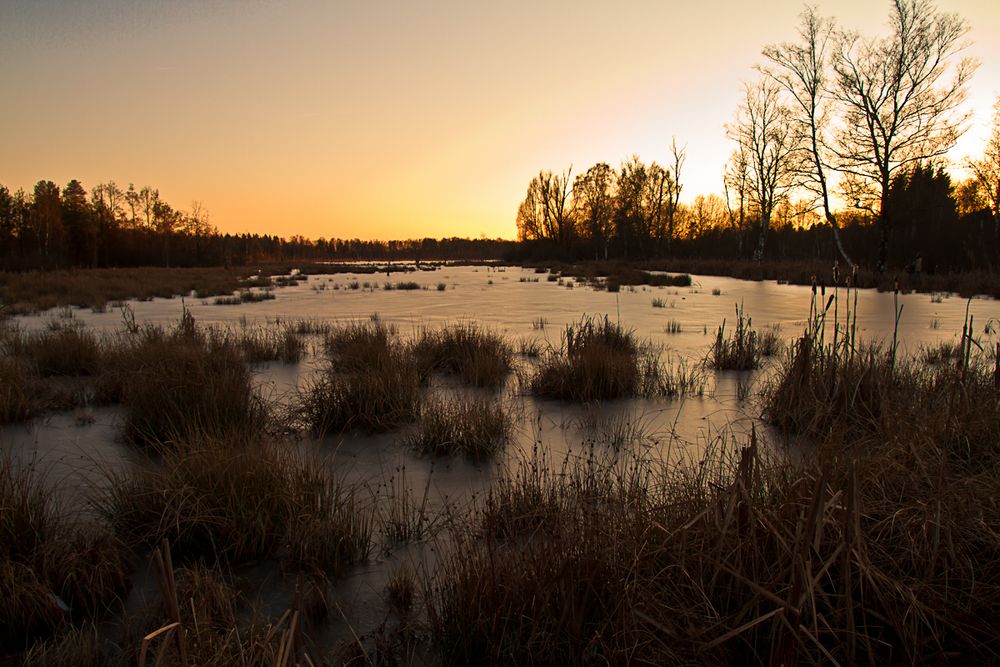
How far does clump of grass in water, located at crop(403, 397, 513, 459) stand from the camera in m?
3.72

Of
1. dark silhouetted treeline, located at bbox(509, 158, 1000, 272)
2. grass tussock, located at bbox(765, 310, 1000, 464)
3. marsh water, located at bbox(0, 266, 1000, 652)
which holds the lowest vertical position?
marsh water, located at bbox(0, 266, 1000, 652)

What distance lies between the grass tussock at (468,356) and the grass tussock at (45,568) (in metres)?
3.78

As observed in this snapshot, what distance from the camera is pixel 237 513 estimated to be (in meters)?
2.44

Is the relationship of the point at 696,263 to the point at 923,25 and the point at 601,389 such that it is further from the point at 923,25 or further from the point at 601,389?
the point at 601,389

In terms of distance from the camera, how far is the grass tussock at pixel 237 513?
235cm

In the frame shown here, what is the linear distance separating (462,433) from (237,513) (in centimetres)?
166

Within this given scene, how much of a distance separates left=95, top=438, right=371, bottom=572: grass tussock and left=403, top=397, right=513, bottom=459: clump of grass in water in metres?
1.17

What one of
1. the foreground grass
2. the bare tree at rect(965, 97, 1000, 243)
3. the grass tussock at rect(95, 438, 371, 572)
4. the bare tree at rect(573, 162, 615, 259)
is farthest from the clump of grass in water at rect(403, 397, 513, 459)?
the bare tree at rect(573, 162, 615, 259)

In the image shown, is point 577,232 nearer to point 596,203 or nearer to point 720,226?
point 596,203

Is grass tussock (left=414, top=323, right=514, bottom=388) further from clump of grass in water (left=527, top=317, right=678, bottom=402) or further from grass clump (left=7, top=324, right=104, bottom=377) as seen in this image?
grass clump (left=7, top=324, right=104, bottom=377)

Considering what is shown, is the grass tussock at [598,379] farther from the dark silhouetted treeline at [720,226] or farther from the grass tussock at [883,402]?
the dark silhouetted treeline at [720,226]

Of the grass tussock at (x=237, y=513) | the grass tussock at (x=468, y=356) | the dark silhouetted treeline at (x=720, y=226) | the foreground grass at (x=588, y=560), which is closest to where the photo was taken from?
the foreground grass at (x=588, y=560)

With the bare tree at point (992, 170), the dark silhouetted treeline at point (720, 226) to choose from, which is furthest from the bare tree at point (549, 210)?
the bare tree at point (992, 170)

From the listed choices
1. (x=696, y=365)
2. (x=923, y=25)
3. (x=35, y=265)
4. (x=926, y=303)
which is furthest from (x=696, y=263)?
(x=35, y=265)
